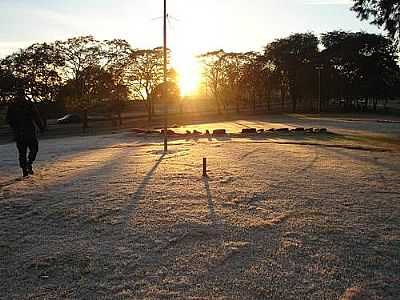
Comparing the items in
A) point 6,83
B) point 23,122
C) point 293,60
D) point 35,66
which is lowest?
point 23,122

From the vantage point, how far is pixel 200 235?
5.18m

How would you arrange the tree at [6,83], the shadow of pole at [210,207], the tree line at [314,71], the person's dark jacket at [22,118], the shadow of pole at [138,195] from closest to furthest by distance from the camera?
the shadow of pole at [210,207] < the shadow of pole at [138,195] < the person's dark jacket at [22,118] < the tree at [6,83] < the tree line at [314,71]

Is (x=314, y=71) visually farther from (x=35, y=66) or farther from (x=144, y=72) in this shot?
(x=35, y=66)

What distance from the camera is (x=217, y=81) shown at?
65.9 meters

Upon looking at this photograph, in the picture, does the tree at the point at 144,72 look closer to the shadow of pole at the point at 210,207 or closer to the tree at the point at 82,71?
the tree at the point at 82,71

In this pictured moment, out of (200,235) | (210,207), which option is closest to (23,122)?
(210,207)

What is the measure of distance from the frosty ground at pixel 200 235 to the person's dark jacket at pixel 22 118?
967 mm

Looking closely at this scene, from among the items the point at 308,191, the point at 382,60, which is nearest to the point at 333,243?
the point at 308,191

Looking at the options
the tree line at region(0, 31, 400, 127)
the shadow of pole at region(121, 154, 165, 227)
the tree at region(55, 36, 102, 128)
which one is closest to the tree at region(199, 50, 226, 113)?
the tree line at region(0, 31, 400, 127)

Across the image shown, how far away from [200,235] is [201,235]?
0.04 ft

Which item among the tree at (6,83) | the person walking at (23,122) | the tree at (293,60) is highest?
the tree at (293,60)

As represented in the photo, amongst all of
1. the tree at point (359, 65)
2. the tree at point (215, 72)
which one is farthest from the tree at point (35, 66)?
the tree at point (359, 65)

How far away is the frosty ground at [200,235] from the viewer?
3865mm

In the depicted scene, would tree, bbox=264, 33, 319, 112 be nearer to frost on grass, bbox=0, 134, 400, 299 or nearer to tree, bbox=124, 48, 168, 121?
tree, bbox=124, 48, 168, 121
